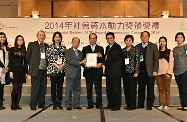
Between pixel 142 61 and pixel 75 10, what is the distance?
6.09 meters

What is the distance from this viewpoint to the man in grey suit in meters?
4.94

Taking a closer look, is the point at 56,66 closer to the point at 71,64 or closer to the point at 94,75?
the point at 71,64

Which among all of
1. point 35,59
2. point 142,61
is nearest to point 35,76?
point 35,59

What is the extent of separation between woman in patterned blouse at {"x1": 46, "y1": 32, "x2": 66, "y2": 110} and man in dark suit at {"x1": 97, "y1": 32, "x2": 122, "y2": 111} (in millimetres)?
660

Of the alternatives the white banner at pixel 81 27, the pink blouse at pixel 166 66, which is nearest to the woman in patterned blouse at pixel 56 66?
the pink blouse at pixel 166 66

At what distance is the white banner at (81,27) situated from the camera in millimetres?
7402

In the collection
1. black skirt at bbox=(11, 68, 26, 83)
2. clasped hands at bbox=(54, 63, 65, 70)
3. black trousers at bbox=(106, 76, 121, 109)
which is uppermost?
clasped hands at bbox=(54, 63, 65, 70)

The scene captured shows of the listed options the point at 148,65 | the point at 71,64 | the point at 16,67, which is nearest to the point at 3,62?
the point at 16,67

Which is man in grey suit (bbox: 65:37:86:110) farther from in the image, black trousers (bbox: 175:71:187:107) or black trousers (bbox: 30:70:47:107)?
black trousers (bbox: 175:71:187:107)

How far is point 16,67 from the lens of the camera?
16.0ft

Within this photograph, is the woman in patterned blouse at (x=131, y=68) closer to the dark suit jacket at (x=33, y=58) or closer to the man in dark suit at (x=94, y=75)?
the man in dark suit at (x=94, y=75)

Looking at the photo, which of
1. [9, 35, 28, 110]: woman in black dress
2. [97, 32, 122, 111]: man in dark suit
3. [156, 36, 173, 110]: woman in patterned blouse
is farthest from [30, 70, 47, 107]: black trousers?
[156, 36, 173, 110]: woman in patterned blouse

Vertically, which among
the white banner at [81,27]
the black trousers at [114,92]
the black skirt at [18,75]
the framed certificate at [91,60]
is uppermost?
the white banner at [81,27]

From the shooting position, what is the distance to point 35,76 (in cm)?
497
